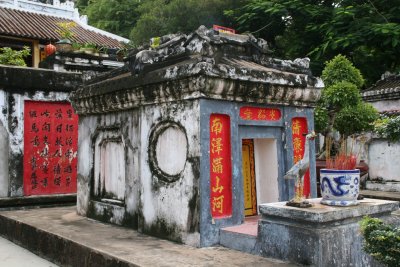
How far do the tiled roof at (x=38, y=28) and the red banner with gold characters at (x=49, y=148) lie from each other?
8386 mm

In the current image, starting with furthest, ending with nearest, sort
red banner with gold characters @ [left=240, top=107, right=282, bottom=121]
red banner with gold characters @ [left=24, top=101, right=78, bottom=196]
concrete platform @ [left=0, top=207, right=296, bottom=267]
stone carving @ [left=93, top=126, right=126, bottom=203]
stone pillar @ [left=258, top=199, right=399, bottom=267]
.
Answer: red banner with gold characters @ [left=24, top=101, right=78, bottom=196] < stone carving @ [left=93, top=126, right=126, bottom=203] < red banner with gold characters @ [left=240, top=107, right=282, bottom=121] < concrete platform @ [left=0, top=207, right=296, bottom=267] < stone pillar @ [left=258, top=199, right=399, bottom=267]

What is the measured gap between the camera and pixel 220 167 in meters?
5.01

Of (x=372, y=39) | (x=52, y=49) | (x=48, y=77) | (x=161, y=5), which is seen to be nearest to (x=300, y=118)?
(x=48, y=77)

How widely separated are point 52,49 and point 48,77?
297 cm

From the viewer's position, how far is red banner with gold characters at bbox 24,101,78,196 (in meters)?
9.02

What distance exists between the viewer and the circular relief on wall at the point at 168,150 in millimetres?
5113

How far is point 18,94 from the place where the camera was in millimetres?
8945

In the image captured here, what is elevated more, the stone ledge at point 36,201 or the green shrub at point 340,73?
the green shrub at point 340,73

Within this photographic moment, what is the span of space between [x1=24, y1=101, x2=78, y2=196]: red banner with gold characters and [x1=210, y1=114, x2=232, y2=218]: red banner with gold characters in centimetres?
540

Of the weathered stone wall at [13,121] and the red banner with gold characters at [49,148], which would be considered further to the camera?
the red banner with gold characters at [49,148]

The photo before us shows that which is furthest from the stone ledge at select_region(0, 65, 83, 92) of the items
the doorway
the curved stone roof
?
the doorway

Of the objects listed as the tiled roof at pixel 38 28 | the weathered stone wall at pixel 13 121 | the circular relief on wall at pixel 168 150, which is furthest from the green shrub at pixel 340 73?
the tiled roof at pixel 38 28

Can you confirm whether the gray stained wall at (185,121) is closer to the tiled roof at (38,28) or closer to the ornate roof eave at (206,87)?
the ornate roof eave at (206,87)

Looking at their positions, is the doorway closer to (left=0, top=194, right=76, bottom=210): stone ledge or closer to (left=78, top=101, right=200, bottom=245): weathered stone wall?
(left=78, top=101, right=200, bottom=245): weathered stone wall
